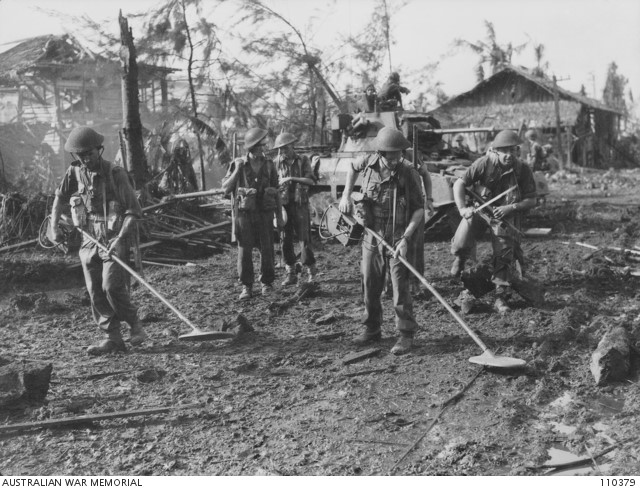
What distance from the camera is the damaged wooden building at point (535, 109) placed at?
35250 millimetres

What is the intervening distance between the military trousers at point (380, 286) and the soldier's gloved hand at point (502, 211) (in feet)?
5.53

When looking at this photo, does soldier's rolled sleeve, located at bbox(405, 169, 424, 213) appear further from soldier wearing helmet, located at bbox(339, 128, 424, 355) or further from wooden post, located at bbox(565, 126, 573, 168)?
wooden post, located at bbox(565, 126, 573, 168)

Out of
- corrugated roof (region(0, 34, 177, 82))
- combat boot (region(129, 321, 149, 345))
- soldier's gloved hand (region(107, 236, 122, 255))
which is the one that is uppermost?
corrugated roof (region(0, 34, 177, 82))

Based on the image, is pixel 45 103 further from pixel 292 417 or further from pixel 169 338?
pixel 292 417

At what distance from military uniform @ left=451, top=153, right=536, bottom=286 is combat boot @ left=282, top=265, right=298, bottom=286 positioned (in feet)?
7.90

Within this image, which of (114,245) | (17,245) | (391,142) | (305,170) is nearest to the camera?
(391,142)

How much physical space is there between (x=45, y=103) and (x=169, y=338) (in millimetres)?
16519

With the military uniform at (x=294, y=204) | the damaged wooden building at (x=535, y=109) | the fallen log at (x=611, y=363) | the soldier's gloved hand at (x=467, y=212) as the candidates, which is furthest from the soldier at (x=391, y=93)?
the damaged wooden building at (x=535, y=109)

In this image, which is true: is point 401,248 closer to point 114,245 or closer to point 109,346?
point 114,245

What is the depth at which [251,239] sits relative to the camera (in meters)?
8.21

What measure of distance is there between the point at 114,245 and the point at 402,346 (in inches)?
106

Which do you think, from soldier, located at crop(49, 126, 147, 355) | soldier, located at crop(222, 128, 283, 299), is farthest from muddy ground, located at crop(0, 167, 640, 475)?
soldier, located at crop(222, 128, 283, 299)

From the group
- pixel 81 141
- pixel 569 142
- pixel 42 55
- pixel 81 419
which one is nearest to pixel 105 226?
pixel 81 141

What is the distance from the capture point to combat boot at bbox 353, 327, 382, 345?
6.23 m
